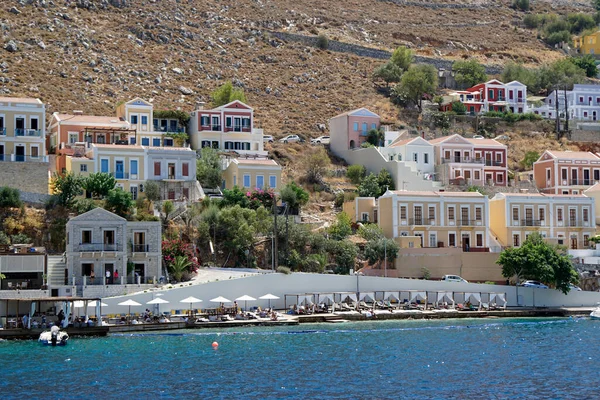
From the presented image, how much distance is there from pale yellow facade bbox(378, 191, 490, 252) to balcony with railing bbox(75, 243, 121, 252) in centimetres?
2476

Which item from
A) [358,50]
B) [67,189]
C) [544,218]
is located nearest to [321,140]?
[544,218]

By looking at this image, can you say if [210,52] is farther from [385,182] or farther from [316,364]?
[316,364]

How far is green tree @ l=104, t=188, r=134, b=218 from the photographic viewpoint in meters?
75.1

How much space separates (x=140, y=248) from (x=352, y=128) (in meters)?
38.0

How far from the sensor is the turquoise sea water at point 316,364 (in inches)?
1681

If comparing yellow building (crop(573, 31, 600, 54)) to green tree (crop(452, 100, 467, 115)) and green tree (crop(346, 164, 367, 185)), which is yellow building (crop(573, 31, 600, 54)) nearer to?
green tree (crop(452, 100, 467, 115))

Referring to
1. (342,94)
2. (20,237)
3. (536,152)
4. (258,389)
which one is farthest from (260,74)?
(258,389)

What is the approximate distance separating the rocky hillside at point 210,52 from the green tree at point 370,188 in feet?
58.9

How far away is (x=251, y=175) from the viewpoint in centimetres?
8806

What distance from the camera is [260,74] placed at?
404ft

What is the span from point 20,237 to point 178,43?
58513mm

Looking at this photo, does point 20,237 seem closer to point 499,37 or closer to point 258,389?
point 258,389

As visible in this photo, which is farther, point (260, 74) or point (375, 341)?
point (260, 74)

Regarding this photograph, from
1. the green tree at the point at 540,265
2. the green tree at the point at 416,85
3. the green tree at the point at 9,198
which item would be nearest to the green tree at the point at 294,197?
the green tree at the point at 540,265
